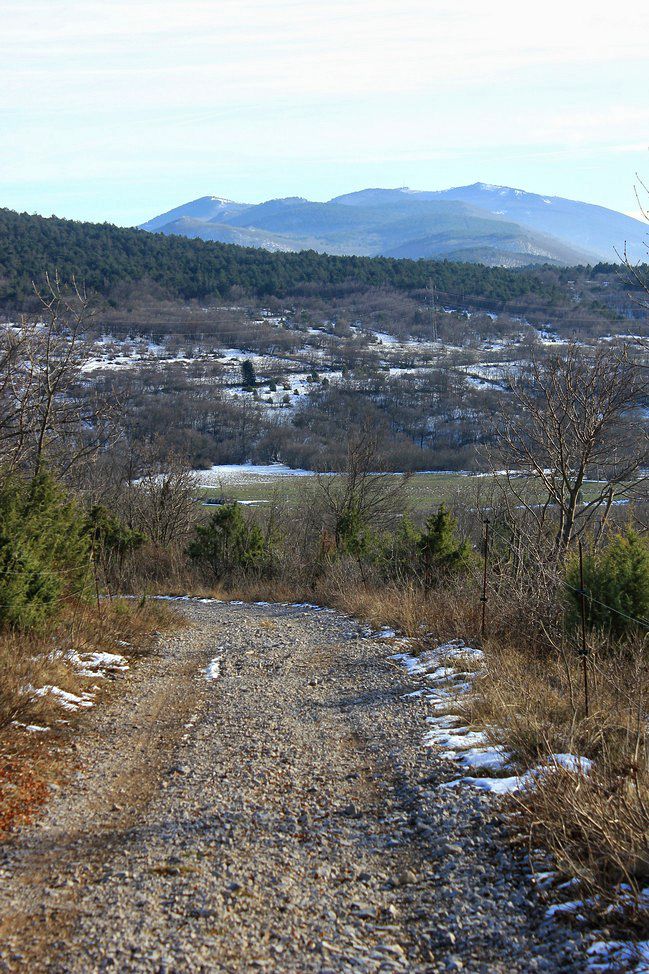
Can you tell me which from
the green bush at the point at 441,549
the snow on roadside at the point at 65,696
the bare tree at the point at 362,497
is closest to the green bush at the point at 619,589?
the snow on roadside at the point at 65,696

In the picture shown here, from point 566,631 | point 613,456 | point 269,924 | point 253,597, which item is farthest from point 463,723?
point 253,597

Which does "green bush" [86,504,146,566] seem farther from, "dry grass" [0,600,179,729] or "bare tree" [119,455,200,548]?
"dry grass" [0,600,179,729]

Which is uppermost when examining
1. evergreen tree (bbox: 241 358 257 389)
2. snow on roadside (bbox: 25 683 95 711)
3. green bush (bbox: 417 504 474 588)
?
evergreen tree (bbox: 241 358 257 389)

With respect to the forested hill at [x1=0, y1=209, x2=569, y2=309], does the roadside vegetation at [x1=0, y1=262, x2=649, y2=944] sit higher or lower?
lower

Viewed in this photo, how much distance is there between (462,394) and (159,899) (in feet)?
194

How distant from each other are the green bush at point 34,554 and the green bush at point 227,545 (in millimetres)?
14941

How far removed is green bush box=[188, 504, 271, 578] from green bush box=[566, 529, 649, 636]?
1797cm

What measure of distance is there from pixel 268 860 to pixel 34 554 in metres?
5.86

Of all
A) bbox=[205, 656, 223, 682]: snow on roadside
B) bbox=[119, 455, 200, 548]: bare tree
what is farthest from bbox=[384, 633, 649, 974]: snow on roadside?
bbox=[119, 455, 200, 548]: bare tree

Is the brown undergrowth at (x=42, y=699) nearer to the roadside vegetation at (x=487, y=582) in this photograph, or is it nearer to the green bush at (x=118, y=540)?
the roadside vegetation at (x=487, y=582)

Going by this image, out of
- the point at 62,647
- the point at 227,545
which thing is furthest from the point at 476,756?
the point at 227,545

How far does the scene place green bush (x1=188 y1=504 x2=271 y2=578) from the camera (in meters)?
26.1

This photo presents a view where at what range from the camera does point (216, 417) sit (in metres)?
62.9

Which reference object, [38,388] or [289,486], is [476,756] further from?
[289,486]
